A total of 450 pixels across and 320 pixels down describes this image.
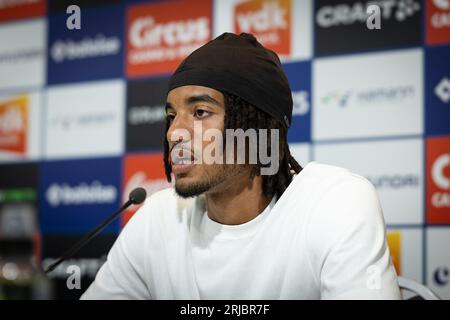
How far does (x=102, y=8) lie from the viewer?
8.54 feet

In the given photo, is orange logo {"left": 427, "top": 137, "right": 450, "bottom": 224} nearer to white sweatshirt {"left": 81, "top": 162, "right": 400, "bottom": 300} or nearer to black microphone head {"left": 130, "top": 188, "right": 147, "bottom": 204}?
white sweatshirt {"left": 81, "top": 162, "right": 400, "bottom": 300}

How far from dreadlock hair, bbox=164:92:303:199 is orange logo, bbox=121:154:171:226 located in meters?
1.05

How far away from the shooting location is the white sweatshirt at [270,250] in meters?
0.99

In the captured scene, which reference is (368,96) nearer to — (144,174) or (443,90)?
(443,90)

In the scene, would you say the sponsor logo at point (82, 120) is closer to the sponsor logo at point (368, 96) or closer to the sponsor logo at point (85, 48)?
the sponsor logo at point (85, 48)

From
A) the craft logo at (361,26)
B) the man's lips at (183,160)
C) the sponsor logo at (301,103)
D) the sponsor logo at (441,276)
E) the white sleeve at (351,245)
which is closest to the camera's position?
the white sleeve at (351,245)

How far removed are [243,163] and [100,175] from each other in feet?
4.49

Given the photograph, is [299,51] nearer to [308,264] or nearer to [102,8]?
[102,8]

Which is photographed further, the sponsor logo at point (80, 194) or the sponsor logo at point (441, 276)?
the sponsor logo at point (80, 194)

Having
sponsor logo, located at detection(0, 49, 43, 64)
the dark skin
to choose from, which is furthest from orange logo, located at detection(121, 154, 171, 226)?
the dark skin

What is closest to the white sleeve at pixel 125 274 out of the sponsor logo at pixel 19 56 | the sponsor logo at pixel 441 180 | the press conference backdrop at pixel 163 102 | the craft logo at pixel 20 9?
the press conference backdrop at pixel 163 102

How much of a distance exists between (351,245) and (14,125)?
217 cm

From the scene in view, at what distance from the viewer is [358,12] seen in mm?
2084
